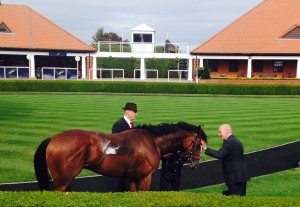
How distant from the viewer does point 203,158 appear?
13.3 meters

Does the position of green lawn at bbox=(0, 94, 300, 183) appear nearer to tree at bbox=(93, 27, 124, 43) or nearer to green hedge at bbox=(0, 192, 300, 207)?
green hedge at bbox=(0, 192, 300, 207)

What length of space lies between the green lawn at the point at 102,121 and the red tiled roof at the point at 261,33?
76.0ft

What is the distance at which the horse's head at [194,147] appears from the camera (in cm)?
768

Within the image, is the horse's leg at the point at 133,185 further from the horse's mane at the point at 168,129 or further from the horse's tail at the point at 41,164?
the horse's tail at the point at 41,164

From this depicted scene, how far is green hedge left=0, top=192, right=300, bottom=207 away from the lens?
586 cm

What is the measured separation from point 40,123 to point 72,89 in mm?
19364

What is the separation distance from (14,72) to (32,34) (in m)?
6.49

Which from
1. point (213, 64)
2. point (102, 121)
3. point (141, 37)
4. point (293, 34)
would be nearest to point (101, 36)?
point (141, 37)

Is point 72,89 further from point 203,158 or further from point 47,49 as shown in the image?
point 203,158

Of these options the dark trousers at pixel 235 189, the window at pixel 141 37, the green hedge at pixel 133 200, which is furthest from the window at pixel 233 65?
the green hedge at pixel 133 200

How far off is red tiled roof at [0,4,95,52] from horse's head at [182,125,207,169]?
1633 inches

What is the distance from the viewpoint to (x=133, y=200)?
6.00m

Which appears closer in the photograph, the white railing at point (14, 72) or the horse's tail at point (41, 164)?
the horse's tail at point (41, 164)

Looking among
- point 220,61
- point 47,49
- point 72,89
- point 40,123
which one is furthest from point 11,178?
point 220,61
